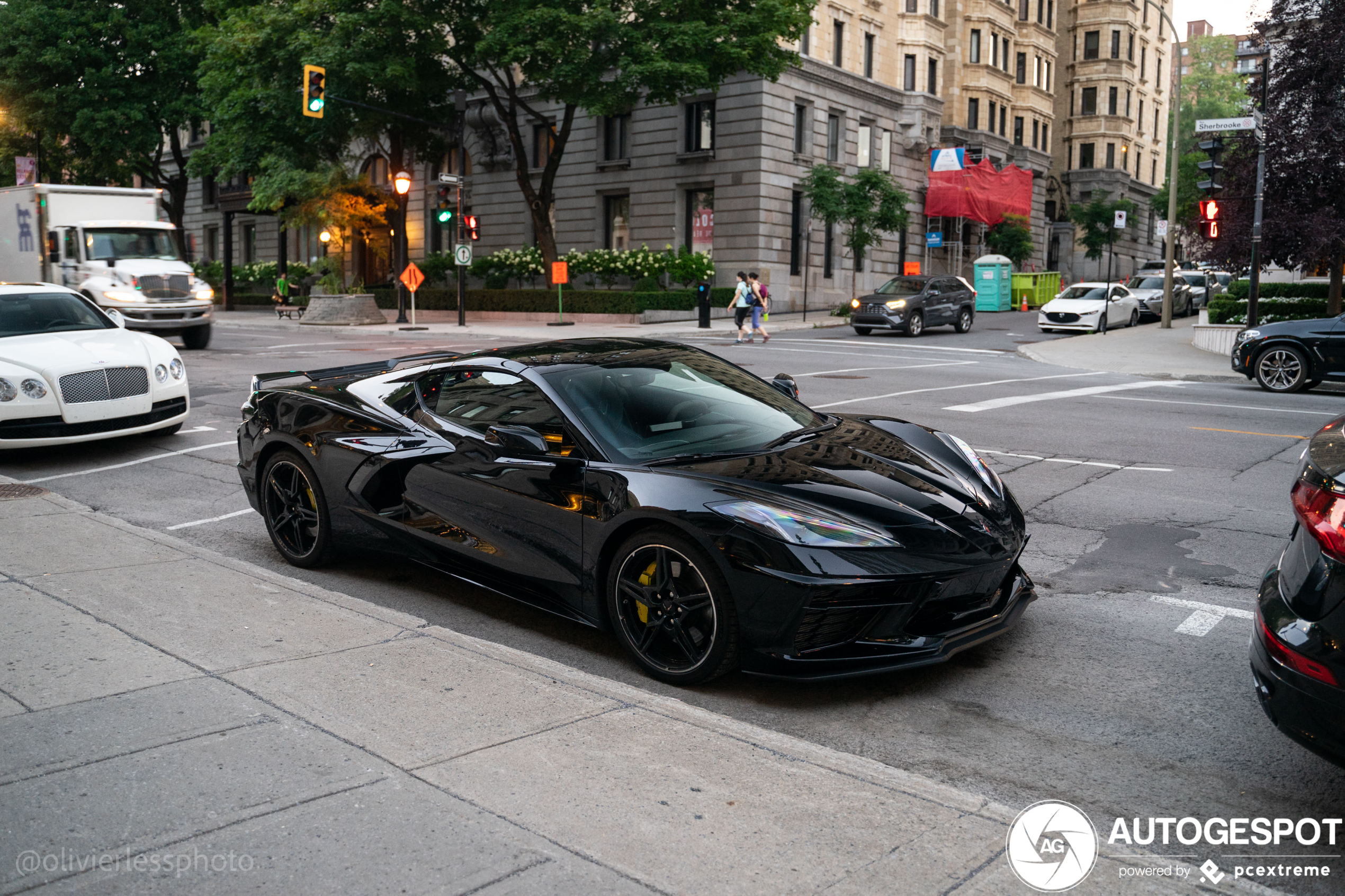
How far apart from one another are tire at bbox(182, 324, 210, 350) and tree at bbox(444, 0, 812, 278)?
13.3 meters

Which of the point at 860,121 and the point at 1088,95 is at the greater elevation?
the point at 1088,95

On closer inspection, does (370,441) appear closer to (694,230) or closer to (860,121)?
(694,230)

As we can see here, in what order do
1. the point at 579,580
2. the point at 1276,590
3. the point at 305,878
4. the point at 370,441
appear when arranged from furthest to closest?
the point at 370,441 → the point at 579,580 → the point at 1276,590 → the point at 305,878

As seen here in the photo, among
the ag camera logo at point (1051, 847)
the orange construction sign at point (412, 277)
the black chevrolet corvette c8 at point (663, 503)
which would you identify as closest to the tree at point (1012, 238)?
the orange construction sign at point (412, 277)

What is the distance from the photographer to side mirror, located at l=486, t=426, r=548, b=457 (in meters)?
4.96

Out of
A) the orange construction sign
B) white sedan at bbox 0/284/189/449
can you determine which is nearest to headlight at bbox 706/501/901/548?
white sedan at bbox 0/284/189/449

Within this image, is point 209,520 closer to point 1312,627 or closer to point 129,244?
point 1312,627

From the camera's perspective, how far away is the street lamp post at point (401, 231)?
35.3 m

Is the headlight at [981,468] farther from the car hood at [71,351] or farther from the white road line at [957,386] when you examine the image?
the white road line at [957,386]

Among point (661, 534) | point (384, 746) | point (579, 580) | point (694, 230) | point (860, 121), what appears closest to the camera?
point (384, 746)

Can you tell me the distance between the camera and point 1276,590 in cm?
336

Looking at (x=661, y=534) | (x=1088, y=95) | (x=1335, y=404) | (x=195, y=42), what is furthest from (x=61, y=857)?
(x=1088, y=95)

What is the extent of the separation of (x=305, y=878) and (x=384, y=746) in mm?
804

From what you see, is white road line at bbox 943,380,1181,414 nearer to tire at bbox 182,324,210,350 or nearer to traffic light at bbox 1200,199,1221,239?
traffic light at bbox 1200,199,1221,239
